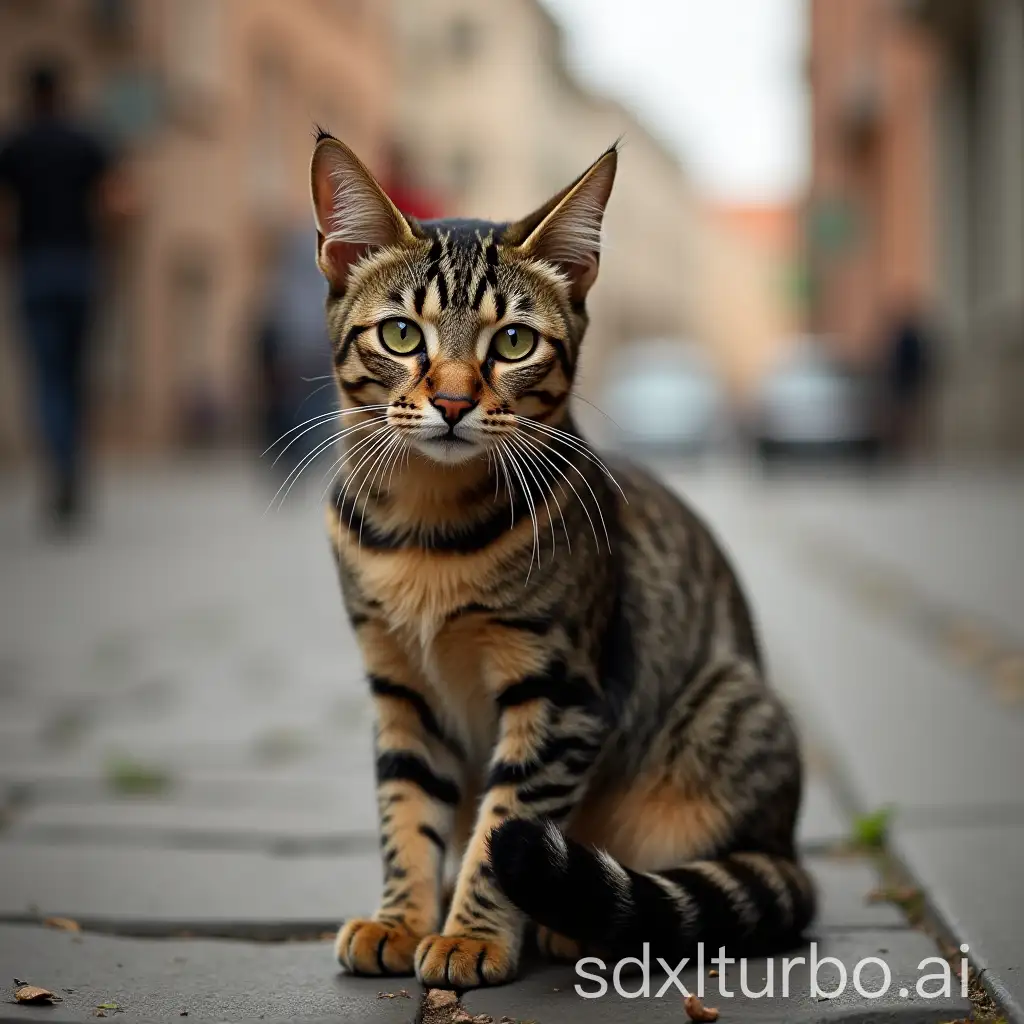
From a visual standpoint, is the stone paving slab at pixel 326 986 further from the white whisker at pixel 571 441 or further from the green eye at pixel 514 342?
the green eye at pixel 514 342

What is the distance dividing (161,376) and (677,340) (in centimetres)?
5080

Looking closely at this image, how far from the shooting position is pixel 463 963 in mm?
2389

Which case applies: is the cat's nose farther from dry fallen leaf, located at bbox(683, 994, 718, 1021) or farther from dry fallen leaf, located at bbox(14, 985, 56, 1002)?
dry fallen leaf, located at bbox(14, 985, 56, 1002)

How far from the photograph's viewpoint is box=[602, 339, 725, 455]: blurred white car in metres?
23.9

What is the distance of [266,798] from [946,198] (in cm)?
1861

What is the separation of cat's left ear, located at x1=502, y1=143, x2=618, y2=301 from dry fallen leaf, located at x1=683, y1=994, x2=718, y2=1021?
120 centimetres

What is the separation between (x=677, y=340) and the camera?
2793 inches

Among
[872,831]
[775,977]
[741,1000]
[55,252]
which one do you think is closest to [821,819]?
[872,831]

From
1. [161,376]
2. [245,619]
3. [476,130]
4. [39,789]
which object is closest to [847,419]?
[161,376]

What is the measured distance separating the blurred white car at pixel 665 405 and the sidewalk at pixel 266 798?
16.1 meters

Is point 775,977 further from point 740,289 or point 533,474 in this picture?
point 740,289

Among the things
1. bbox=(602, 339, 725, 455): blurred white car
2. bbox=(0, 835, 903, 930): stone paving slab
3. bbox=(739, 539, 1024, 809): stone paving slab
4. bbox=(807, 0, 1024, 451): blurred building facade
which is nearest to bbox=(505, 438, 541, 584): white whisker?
bbox=(0, 835, 903, 930): stone paving slab

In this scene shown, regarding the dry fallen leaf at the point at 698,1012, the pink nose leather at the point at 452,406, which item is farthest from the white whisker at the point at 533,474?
the dry fallen leaf at the point at 698,1012

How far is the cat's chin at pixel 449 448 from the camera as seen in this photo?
2438mm
